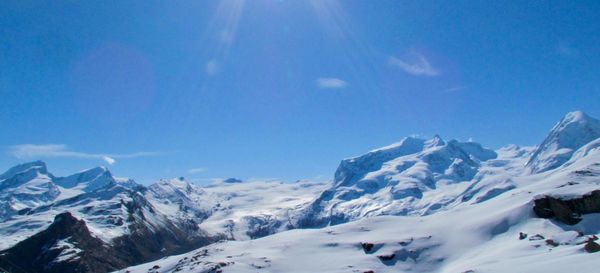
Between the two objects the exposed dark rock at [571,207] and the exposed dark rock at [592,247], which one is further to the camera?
the exposed dark rock at [571,207]

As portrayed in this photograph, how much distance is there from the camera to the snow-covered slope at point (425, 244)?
8503cm

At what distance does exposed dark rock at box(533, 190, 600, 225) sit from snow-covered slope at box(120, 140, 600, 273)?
1219 mm

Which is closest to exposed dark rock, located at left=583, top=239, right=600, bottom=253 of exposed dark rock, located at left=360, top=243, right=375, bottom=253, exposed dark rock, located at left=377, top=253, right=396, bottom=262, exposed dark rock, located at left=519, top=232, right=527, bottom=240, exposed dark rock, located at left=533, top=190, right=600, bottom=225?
exposed dark rock, located at left=519, top=232, right=527, bottom=240

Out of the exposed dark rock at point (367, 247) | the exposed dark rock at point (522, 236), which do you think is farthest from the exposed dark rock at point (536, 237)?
the exposed dark rock at point (367, 247)

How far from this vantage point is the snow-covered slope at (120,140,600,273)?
85025mm

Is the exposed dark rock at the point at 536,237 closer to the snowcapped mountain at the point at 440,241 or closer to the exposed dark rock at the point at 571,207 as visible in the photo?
the snowcapped mountain at the point at 440,241

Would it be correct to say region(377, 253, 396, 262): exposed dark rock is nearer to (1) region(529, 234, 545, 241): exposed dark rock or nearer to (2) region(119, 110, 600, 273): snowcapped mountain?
(2) region(119, 110, 600, 273): snowcapped mountain

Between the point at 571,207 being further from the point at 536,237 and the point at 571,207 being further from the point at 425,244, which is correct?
the point at 425,244

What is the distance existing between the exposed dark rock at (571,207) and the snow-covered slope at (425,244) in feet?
4.00

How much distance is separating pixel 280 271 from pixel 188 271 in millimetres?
21102

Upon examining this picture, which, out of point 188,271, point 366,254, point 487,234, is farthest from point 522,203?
point 188,271

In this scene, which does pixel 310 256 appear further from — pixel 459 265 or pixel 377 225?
pixel 459 265

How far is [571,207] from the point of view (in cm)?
9806

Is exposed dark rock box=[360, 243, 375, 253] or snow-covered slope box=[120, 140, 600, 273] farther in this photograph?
exposed dark rock box=[360, 243, 375, 253]
